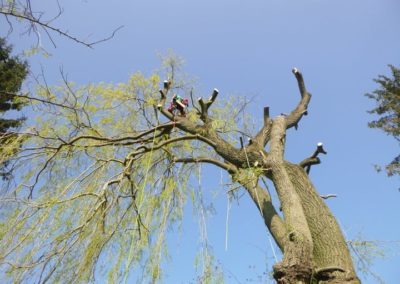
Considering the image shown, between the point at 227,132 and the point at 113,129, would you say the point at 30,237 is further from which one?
the point at 227,132

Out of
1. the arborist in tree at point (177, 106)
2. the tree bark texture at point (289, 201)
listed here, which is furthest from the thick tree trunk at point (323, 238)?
the arborist in tree at point (177, 106)

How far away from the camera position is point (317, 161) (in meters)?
3.60

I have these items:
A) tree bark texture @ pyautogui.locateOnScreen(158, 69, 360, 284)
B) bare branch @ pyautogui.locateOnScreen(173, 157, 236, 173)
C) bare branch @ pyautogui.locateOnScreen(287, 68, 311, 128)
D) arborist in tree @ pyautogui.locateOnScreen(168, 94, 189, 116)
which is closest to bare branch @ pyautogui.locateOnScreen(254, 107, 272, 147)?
tree bark texture @ pyautogui.locateOnScreen(158, 69, 360, 284)

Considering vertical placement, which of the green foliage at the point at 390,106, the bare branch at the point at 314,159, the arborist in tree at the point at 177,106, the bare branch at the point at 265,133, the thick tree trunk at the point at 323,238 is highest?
the green foliage at the point at 390,106

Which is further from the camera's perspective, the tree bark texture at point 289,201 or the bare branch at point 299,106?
the bare branch at point 299,106

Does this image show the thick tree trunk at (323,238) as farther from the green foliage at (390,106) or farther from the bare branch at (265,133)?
the green foliage at (390,106)

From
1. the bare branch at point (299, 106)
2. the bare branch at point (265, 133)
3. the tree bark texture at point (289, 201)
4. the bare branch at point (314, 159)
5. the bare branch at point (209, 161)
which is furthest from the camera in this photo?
the bare branch at point (299, 106)

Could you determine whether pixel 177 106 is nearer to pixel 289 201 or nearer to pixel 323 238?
pixel 289 201

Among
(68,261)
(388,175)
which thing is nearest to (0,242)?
(68,261)

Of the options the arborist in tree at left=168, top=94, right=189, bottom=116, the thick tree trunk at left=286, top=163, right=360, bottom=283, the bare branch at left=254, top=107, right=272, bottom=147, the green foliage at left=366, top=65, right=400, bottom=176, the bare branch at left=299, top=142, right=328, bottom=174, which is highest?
the green foliage at left=366, top=65, right=400, bottom=176

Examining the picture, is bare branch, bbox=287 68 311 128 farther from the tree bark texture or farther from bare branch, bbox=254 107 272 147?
bare branch, bbox=254 107 272 147

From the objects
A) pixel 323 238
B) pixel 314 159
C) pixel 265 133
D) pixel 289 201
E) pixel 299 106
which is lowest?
pixel 323 238

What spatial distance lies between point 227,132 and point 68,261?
2216 millimetres

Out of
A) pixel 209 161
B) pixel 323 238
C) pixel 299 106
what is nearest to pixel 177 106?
pixel 209 161
